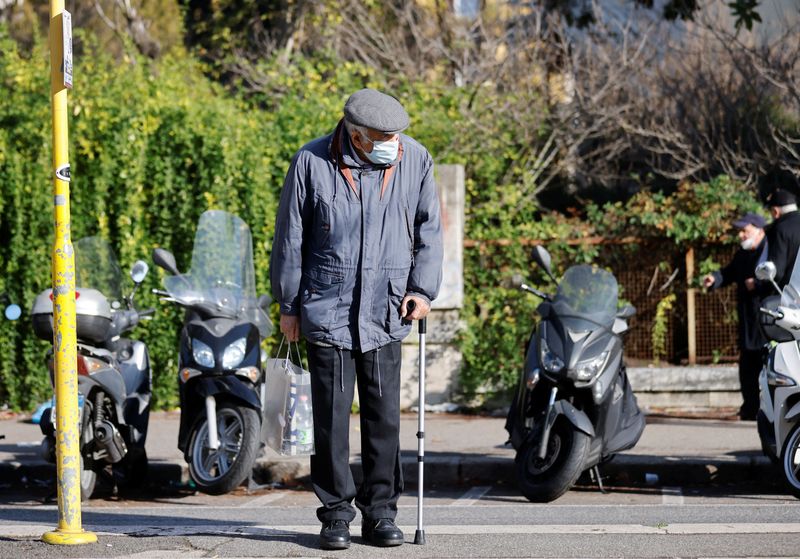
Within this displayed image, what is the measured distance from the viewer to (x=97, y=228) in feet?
38.1

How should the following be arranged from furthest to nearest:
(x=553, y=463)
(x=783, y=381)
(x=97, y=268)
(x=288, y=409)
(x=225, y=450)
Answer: (x=97, y=268) → (x=225, y=450) → (x=553, y=463) → (x=783, y=381) → (x=288, y=409)

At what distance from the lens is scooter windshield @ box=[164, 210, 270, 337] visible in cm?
804

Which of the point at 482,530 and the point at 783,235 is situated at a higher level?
the point at 783,235

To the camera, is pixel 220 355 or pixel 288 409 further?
pixel 220 355

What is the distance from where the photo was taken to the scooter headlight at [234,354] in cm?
776

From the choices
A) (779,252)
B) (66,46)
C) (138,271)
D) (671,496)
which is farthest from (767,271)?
(66,46)

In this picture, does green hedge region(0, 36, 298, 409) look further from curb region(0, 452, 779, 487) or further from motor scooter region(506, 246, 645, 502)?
motor scooter region(506, 246, 645, 502)

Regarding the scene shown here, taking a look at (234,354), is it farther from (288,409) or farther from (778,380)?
(778,380)

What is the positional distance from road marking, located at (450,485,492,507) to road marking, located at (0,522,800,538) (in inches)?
57.0

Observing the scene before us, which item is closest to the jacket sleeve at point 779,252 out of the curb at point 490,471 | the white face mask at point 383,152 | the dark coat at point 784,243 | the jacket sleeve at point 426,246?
the dark coat at point 784,243

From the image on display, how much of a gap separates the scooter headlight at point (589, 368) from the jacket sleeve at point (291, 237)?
2456 mm

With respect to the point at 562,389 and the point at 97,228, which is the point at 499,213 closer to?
the point at 97,228

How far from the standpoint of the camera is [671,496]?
770 cm

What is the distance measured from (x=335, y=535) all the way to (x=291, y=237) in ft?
4.22
